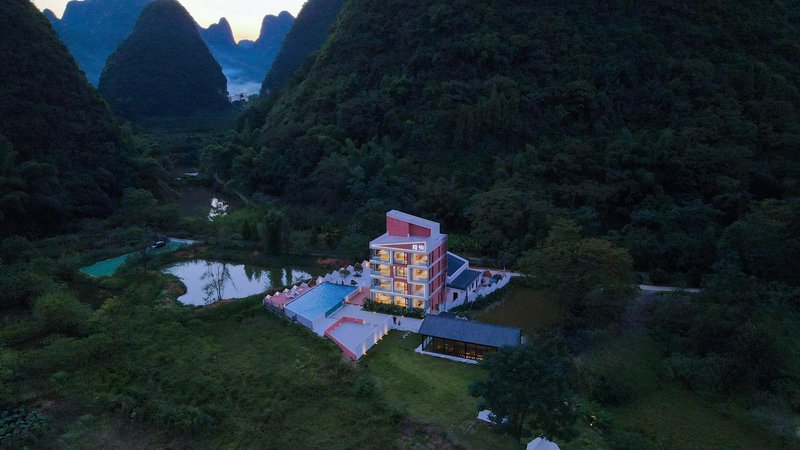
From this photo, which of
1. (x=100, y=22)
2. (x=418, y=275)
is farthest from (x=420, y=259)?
(x=100, y=22)

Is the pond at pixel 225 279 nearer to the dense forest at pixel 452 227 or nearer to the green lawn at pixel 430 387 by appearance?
the dense forest at pixel 452 227

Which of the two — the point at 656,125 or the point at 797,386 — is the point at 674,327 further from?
the point at 656,125

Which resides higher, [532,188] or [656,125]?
[656,125]

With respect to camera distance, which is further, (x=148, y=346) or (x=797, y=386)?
(x=148, y=346)

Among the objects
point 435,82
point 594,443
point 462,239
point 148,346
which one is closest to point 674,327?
point 594,443

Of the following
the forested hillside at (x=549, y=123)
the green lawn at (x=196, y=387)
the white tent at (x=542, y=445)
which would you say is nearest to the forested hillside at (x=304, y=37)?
the forested hillside at (x=549, y=123)

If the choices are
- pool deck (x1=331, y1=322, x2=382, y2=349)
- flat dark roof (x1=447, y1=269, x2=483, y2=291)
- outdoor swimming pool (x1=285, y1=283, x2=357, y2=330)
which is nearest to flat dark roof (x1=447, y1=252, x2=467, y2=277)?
flat dark roof (x1=447, y1=269, x2=483, y2=291)

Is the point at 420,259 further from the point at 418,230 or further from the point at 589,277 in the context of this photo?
the point at 589,277
